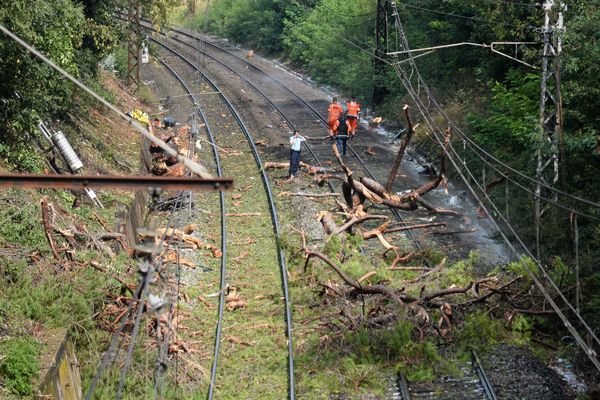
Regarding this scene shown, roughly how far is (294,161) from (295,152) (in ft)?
1.06

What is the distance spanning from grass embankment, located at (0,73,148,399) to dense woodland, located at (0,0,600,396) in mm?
1877

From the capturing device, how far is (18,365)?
10.2m

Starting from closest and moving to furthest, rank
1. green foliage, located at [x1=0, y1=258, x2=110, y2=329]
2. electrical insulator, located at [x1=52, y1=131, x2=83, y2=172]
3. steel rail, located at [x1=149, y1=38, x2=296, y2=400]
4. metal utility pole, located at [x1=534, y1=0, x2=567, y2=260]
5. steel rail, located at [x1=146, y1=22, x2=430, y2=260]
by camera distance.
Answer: green foliage, located at [x1=0, y1=258, x2=110, y2=329]
steel rail, located at [x1=149, y1=38, x2=296, y2=400]
metal utility pole, located at [x1=534, y1=0, x2=567, y2=260]
steel rail, located at [x1=146, y1=22, x2=430, y2=260]
electrical insulator, located at [x1=52, y1=131, x2=83, y2=172]

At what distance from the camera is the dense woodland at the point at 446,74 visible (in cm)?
1582

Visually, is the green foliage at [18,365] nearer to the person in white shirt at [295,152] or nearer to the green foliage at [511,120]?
the green foliage at [511,120]

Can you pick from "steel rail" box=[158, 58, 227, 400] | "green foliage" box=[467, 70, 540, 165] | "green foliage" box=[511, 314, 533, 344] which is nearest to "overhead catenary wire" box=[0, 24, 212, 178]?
"steel rail" box=[158, 58, 227, 400]

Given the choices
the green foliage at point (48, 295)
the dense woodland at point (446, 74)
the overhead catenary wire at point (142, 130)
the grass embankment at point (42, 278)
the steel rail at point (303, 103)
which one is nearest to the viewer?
the overhead catenary wire at point (142, 130)

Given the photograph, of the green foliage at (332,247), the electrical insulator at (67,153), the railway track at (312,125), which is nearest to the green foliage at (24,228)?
the electrical insulator at (67,153)

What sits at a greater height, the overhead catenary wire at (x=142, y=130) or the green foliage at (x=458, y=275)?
the overhead catenary wire at (x=142, y=130)

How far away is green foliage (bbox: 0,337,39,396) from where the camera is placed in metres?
10.0

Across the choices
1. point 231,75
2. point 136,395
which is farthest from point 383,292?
point 231,75

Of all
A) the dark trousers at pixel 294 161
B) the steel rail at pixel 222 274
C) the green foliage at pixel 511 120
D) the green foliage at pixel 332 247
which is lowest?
the steel rail at pixel 222 274

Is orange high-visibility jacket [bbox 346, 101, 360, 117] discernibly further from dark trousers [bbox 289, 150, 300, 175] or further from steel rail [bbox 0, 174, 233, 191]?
steel rail [bbox 0, 174, 233, 191]

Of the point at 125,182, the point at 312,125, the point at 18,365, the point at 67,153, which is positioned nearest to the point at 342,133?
the point at 312,125
